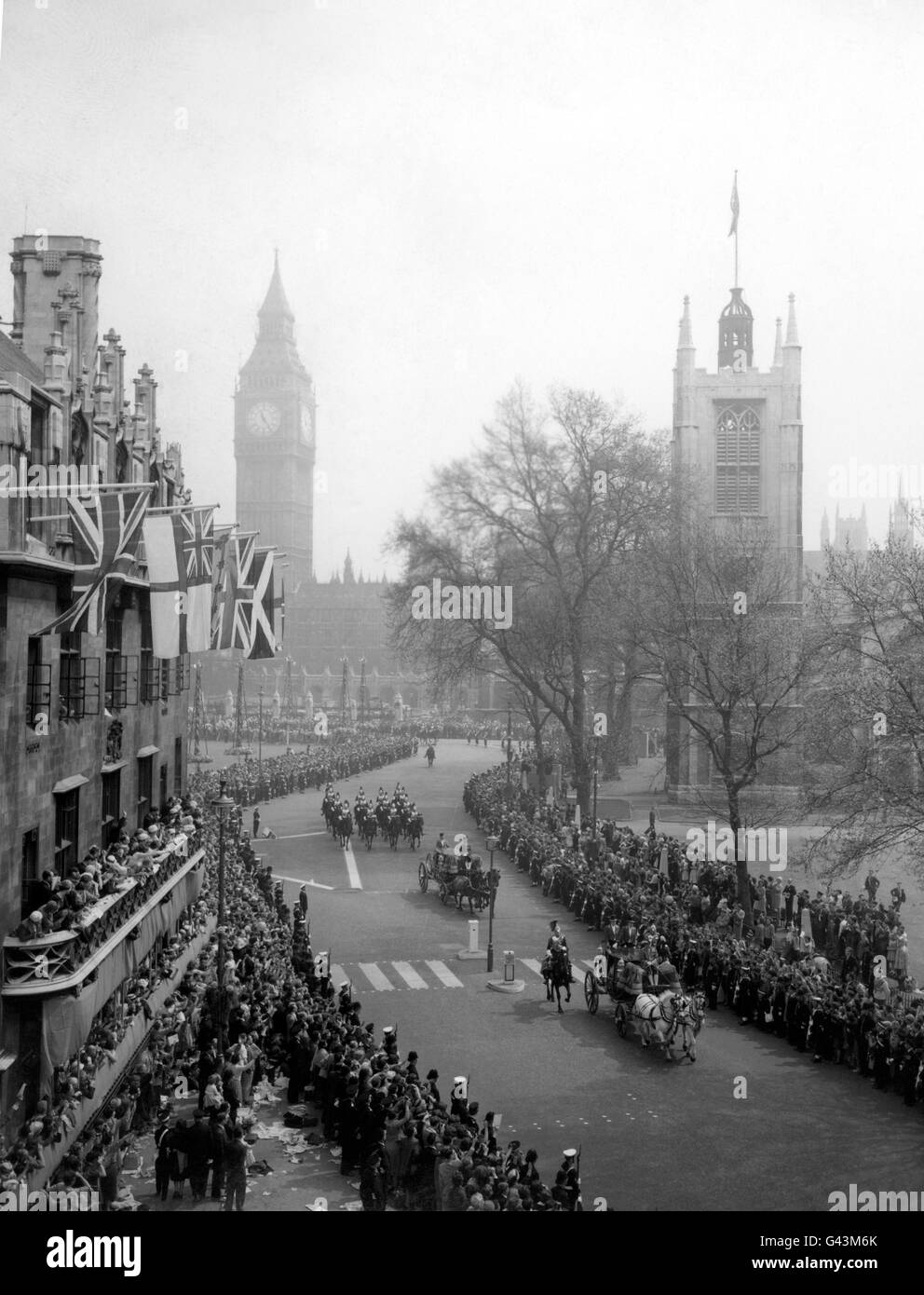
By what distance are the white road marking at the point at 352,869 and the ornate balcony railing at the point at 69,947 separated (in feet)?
45.4

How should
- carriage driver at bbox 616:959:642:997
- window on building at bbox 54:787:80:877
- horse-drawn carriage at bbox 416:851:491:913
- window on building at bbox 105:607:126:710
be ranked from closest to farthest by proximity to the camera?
window on building at bbox 54:787:80:877 < carriage driver at bbox 616:959:642:997 < window on building at bbox 105:607:126:710 < horse-drawn carriage at bbox 416:851:491:913

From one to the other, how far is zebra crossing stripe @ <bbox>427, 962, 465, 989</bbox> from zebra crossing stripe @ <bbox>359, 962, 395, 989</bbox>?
1194 millimetres

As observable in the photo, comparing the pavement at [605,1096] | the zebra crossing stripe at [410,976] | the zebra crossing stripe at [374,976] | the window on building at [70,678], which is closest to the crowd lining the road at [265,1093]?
the pavement at [605,1096]

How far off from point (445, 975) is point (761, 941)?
7391 millimetres

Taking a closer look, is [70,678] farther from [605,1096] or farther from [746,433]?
[746,433]

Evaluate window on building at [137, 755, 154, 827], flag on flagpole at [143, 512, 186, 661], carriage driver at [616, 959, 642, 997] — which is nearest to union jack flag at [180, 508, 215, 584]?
flag on flagpole at [143, 512, 186, 661]

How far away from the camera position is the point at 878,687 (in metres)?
25.0

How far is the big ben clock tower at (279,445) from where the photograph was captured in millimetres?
149125

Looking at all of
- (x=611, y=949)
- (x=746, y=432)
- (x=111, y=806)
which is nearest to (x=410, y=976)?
(x=611, y=949)

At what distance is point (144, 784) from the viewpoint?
28906 millimetres

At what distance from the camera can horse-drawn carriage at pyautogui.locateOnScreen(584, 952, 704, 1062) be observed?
21.4m

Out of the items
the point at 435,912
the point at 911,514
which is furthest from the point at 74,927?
the point at 911,514

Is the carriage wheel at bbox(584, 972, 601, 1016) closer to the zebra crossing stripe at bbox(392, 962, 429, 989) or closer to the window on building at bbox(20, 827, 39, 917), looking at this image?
the zebra crossing stripe at bbox(392, 962, 429, 989)
